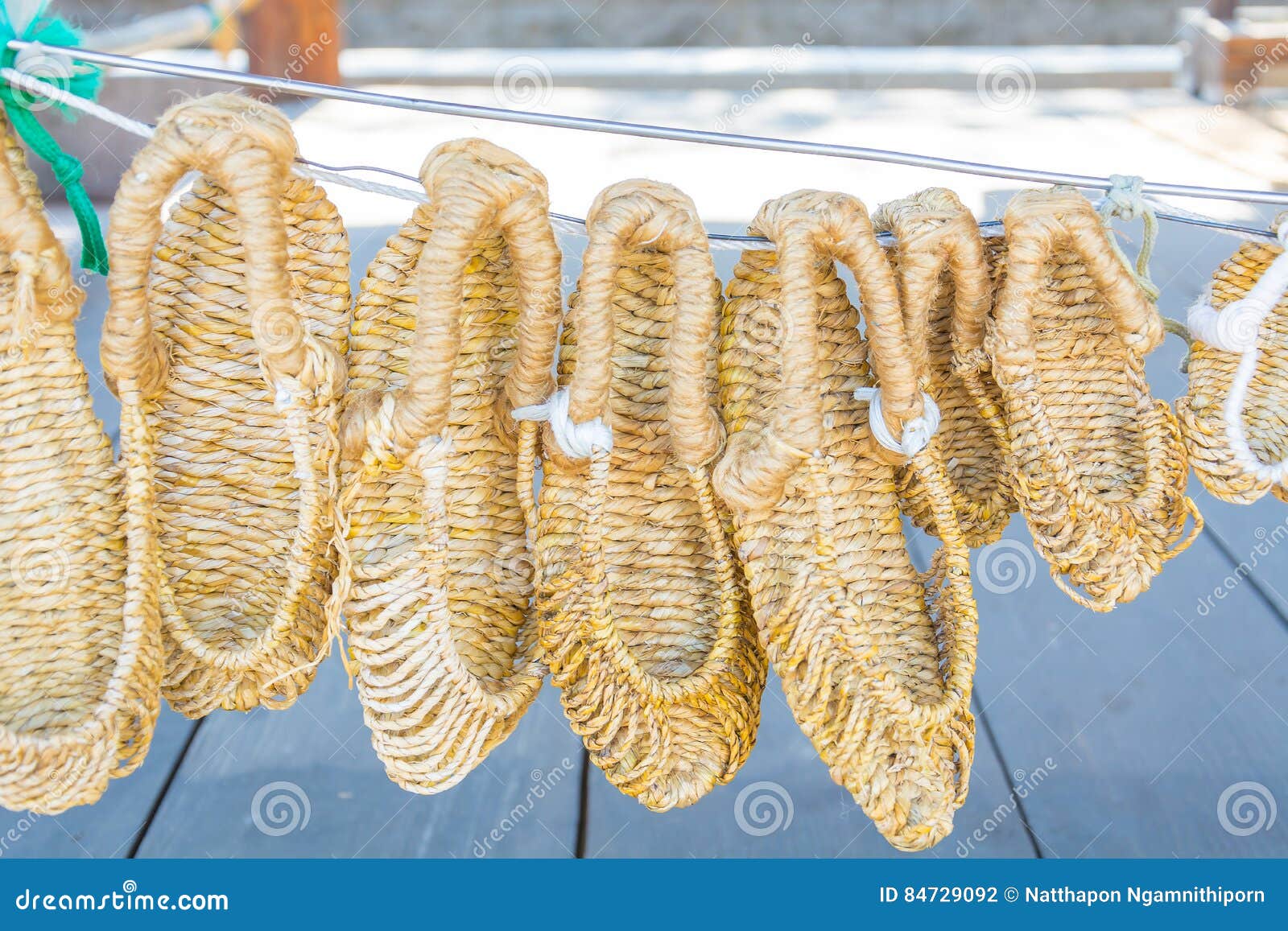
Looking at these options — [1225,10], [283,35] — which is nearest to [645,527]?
[283,35]

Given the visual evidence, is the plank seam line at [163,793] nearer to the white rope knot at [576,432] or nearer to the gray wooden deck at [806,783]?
the gray wooden deck at [806,783]

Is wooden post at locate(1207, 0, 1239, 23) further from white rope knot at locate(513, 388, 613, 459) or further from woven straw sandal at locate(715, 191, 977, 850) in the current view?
white rope knot at locate(513, 388, 613, 459)

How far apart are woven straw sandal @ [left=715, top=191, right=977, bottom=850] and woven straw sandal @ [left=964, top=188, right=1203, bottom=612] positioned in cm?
6

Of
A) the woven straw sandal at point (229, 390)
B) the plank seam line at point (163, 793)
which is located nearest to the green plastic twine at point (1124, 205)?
the woven straw sandal at point (229, 390)

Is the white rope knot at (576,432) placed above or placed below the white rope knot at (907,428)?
above

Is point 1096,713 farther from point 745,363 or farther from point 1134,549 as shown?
point 745,363

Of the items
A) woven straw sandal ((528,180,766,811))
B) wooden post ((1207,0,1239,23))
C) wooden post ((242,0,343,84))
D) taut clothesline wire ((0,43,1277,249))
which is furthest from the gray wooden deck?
wooden post ((1207,0,1239,23))

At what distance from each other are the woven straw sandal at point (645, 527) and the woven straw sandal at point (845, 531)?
0.04 metres

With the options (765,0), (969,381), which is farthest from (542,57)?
(969,381)

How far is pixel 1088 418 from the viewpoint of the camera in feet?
2.32

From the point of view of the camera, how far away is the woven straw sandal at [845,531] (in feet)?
1.97

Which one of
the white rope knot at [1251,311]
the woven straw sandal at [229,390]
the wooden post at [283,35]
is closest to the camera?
the woven straw sandal at [229,390]

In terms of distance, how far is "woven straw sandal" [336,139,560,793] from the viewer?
560 millimetres

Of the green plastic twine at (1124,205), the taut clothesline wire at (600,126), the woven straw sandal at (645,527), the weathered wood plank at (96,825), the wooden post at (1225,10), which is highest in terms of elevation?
the taut clothesline wire at (600,126)
